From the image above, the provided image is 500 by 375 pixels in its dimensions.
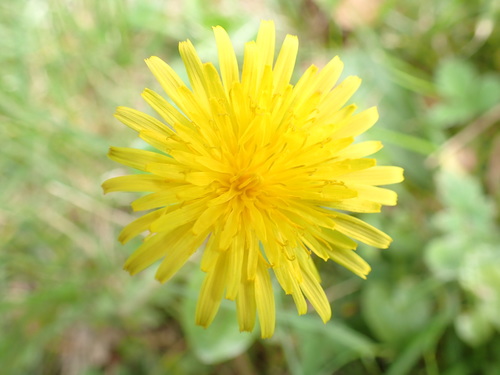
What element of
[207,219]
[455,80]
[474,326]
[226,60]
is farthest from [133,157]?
[455,80]

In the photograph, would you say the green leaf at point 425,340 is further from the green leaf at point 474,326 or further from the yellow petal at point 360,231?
the yellow petal at point 360,231

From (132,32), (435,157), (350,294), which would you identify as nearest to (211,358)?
(350,294)

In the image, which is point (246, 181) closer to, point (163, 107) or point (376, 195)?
point (163, 107)

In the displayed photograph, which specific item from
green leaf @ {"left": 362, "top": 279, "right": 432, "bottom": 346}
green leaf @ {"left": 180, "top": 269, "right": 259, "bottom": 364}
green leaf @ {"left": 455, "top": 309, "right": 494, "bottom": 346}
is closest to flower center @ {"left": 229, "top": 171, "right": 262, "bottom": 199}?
green leaf @ {"left": 180, "top": 269, "right": 259, "bottom": 364}

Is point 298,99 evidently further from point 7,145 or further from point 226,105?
point 7,145

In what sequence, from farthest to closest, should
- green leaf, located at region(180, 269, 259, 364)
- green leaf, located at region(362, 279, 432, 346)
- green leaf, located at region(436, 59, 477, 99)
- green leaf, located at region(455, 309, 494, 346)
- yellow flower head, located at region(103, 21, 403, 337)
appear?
green leaf, located at region(436, 59, 477, 99) → green leaf, located at region(362, 279, 432, 346) → green leaf, located at region(455, 309, 494, 346) → green leaf, located at region(180, 269, 259, 364) → yellow flower head, located at region(103, 21, 403, 337)

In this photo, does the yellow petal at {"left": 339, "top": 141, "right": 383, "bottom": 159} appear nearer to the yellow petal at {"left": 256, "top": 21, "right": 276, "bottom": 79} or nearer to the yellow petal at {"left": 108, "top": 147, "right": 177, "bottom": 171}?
the yellow petal at {"left": 256, "top": 21, "right": 276, "bottom": 79}

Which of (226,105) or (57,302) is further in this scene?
(57,302)
